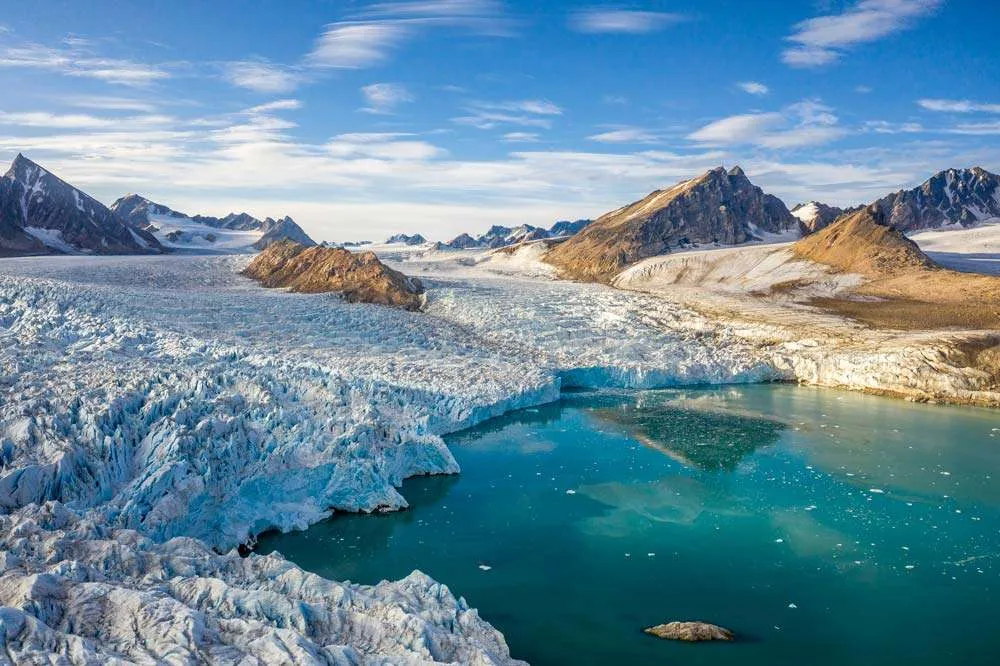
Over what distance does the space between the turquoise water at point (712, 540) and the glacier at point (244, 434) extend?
1.16 meters

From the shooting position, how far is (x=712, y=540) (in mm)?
11914

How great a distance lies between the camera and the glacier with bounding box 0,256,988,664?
675cm

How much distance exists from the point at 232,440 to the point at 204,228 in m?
90.6

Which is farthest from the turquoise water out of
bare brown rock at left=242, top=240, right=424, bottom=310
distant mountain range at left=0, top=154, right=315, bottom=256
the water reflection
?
distant mountain range at left=0, top=154, right=315, bottom=256

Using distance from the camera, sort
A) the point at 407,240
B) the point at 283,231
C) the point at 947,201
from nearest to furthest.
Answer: the point at 947,201
the point at 283,231
the point at 407,240

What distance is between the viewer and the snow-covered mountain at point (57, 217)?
59.5 meters

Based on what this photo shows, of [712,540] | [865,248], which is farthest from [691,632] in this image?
[865,248]

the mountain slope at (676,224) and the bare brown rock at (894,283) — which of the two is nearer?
the bare brown rock at (894,283)

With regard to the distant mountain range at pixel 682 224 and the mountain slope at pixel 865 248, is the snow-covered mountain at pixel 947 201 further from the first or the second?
the mountain slope at pixel 865 248

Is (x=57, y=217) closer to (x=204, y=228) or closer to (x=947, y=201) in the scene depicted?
(x=204, y=228)

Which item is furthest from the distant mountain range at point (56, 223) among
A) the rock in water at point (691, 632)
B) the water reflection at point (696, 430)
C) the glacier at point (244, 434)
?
the rock in water at point (691, 632)

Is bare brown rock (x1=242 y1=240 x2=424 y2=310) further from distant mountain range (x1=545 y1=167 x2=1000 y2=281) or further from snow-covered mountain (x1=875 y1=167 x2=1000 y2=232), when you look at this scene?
snow-covered mountain (x1=875 y1=167 x2=1000 y2=232)

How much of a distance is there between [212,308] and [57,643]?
21599 millimetres

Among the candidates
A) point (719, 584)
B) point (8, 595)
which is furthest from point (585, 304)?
point (8, 595)
